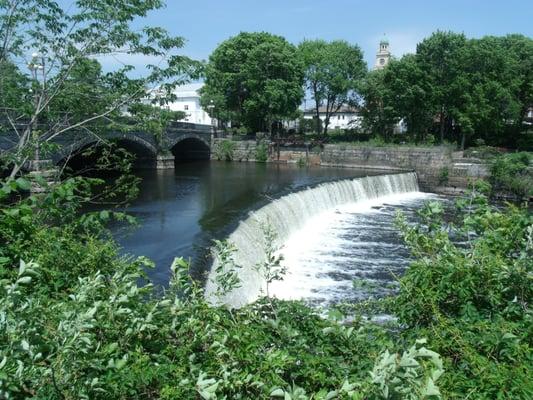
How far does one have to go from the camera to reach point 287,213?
59.9ft

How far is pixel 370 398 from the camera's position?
2.09 metres

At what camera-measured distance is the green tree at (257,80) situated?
43.8 metres

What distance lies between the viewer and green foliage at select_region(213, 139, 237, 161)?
148ft

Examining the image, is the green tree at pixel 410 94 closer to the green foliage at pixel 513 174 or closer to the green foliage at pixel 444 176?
the green foliage at pixel 444 176

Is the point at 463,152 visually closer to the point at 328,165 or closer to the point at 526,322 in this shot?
the point at 328,165

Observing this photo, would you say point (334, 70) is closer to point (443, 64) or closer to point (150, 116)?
point (443, 64)

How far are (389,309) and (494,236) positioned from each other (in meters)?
1.15

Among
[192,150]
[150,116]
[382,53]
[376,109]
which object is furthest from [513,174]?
[382,53]

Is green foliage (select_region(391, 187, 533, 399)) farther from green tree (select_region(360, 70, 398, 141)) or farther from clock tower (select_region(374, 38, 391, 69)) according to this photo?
clock tower (select_region(374, 38, 391, 69))

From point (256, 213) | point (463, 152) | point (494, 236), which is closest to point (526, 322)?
point (494, 236)

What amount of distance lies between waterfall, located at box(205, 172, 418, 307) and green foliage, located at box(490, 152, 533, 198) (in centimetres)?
499

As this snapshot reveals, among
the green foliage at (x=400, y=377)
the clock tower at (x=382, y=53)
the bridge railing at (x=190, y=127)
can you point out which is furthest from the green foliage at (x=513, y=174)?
the clock tower at (x=382, y=53)

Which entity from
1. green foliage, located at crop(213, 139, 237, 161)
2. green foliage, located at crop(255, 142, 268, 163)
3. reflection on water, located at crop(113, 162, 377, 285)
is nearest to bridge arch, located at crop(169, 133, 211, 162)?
green foliage, located at crop(213, 139, 237, 161)

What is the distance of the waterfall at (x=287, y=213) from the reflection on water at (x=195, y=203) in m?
0.67
